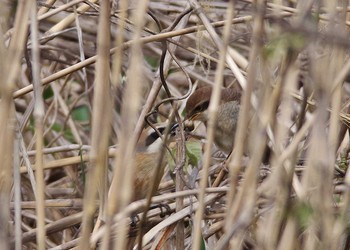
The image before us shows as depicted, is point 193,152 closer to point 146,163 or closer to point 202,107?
point 146,163

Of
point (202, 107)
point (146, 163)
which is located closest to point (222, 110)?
point (202, 107)

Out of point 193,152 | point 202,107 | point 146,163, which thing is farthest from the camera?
point 202,107

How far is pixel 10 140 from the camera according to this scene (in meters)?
1.44

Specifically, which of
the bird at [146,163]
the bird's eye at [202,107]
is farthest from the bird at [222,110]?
the bird at [146,163]

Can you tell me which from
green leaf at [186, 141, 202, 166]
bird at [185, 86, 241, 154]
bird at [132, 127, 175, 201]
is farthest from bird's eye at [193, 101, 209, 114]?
green leaf at [186, 141, 202, 166]

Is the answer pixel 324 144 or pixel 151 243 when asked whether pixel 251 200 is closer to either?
pixel 324 144

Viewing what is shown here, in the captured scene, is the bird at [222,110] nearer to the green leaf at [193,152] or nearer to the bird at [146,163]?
the bird at [146,163]

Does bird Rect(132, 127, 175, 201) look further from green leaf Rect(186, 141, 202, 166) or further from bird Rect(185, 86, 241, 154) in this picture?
green leaf Rect(186, 141, 202, 166)

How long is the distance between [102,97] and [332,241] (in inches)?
19.0

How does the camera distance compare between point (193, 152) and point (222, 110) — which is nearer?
point (193, 152)

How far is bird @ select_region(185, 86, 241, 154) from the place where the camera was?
285 centimetres

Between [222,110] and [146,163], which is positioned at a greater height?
[222,110]

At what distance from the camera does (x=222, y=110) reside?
2.98 metres

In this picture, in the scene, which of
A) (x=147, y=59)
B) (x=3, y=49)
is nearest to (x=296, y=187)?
(x=3, y=49)
